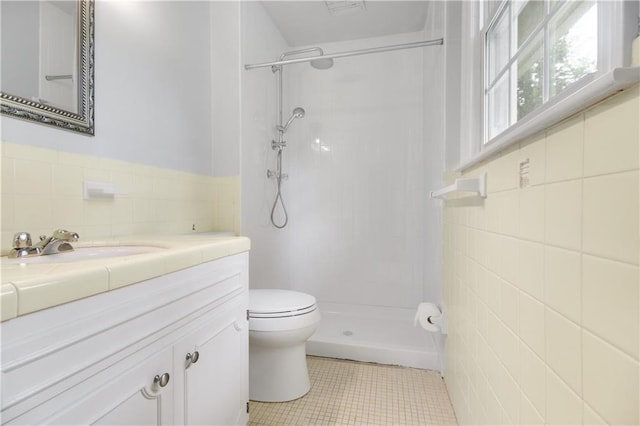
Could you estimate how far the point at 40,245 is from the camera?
86 cm

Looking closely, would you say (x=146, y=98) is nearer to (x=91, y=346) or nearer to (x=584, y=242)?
(x=91, y=346)

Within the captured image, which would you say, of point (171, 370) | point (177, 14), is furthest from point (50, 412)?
point (177, 14)

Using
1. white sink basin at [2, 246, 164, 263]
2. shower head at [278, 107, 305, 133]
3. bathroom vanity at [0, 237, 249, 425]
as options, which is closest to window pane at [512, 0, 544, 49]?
bathroom vanity at [0, 237, 249, 425]

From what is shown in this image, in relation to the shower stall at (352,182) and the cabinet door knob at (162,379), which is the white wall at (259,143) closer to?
the shower stall at (352,182)

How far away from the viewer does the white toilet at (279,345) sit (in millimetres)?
1390

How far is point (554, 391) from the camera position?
543 millimetres

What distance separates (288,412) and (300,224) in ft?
5.14

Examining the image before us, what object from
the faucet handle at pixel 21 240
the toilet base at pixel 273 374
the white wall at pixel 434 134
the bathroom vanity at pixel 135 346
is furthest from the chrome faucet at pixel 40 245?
the white wall at pixel 434 134

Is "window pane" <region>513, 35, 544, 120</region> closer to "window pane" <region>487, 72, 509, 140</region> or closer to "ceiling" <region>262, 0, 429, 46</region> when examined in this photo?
"window pane" <region>487, 72, 509, 140</region>

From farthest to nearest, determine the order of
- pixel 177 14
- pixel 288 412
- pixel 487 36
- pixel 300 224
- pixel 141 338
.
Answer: pixel 300 224, pixel 177 14, pixel 288 412, pixel 487 36, pixel 141 338

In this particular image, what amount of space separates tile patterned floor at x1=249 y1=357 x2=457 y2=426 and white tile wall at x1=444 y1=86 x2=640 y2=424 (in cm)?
51

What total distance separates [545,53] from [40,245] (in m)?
1.43

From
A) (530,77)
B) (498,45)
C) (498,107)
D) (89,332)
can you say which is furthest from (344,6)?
(89,332)

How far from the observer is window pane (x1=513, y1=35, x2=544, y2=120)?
799 mm
